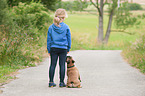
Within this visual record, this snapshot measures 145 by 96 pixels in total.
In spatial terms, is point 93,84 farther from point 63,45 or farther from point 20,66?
point 20,66

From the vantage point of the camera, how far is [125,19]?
30.9 m

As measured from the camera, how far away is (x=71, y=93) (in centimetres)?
661

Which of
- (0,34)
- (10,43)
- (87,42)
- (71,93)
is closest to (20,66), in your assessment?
(10,43)

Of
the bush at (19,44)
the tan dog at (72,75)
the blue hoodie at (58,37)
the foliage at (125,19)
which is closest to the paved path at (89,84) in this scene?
the tan dog at (72,75)

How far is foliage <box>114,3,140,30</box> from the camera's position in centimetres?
3056

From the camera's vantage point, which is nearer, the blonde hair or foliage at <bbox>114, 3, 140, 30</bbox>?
the blonde hair

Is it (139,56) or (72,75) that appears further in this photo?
(139,56)

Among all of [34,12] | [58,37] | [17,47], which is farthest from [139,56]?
[34,12]

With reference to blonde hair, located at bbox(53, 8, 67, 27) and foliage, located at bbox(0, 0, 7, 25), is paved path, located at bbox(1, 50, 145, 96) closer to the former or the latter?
blonde hair, located at bbox(53, 8, 67, 27)

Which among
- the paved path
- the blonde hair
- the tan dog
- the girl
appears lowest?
the paved path

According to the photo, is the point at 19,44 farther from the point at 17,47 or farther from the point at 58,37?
the point at 58,37

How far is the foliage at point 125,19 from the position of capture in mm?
30562

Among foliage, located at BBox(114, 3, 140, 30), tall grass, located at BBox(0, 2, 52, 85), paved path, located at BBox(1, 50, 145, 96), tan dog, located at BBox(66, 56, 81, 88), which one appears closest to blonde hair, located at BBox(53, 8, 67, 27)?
tan dog, located at BBox(66, 56, 81, 88)

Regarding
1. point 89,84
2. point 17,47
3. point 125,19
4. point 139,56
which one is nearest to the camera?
point 89,84
